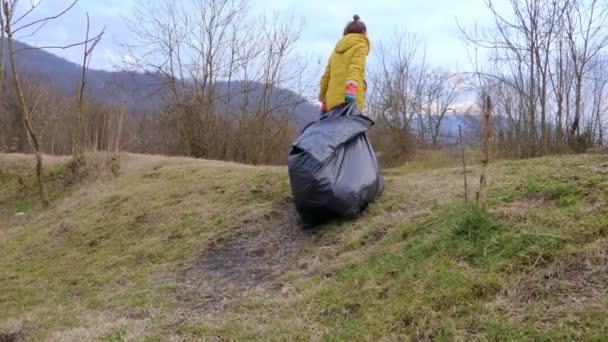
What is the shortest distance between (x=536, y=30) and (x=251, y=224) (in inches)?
221

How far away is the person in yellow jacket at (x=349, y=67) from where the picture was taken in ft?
13.8

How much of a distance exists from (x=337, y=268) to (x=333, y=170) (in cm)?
89

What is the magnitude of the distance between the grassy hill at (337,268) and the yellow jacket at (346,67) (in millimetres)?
995

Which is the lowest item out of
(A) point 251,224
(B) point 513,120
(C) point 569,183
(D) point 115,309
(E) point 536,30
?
(D) point 115,309

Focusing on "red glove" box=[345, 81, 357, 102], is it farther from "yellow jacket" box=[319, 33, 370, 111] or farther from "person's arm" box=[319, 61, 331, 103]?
"person's arm" box=[319, 61, 331, 103]

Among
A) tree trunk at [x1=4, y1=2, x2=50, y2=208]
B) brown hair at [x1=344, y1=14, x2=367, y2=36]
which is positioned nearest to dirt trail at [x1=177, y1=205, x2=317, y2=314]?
brown hair at [x1=344, y1=14, x2=367, y2=36]

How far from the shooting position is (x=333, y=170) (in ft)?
11.7

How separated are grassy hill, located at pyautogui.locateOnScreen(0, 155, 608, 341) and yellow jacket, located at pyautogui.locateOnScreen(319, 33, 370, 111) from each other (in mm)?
995

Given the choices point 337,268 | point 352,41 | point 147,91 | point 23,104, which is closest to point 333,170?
point 337,268

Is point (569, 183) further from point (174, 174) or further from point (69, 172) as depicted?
point (69, 172)

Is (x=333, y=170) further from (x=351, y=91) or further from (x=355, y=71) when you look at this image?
(x=355, y=71)

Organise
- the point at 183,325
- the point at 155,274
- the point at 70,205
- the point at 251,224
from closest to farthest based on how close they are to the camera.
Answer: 1. the point at 183,325
2. the point at 155,274
3. the point at 251,224
4. the point at 70,205

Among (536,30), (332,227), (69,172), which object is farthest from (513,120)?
(69,172)

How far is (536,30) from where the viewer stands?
7086 millimetres
